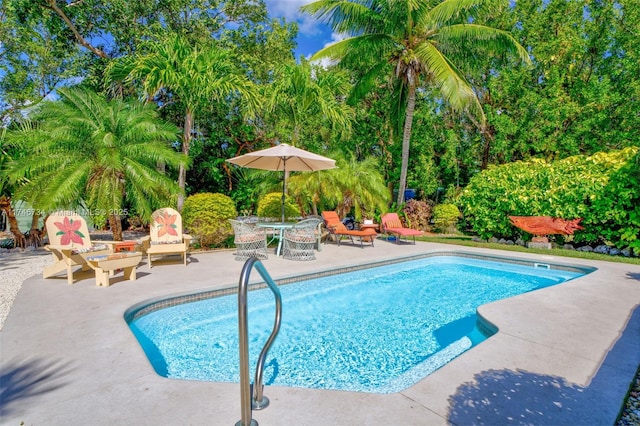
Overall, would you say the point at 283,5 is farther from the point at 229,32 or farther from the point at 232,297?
the point at 232,297

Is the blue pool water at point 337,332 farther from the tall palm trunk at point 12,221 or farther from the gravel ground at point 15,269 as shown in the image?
the tall palm trunk at point 12,221

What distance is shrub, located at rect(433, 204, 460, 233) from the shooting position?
633 inches

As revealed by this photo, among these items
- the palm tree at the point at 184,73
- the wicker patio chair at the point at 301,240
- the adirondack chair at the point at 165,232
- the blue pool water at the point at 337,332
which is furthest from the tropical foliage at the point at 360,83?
the blue pool water at the point at 337,332

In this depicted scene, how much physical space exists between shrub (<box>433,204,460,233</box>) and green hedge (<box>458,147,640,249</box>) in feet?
8.95

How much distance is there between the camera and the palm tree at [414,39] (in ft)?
43.9

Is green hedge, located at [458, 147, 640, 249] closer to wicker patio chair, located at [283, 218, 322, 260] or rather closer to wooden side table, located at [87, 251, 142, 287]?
wicker patio chair, located at [283, 218, 322, 260]

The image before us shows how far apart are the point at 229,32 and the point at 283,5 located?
3502 millimetres

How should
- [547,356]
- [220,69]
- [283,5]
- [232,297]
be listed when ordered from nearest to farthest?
[547,356] < [232,297] < [220,69] < [283,5]

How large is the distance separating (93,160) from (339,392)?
875cm

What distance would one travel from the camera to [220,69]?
11539 millimetres

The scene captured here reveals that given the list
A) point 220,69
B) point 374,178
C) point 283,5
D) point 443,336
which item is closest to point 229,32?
point 283,5

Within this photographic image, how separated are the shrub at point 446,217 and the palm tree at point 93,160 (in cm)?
1164

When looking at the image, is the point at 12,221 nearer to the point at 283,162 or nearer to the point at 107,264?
the point at 107,264

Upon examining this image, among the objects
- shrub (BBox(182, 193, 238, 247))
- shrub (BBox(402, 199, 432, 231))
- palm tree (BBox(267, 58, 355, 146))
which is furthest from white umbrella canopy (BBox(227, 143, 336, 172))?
shrub (BBox(402, 199, 432, 231))
